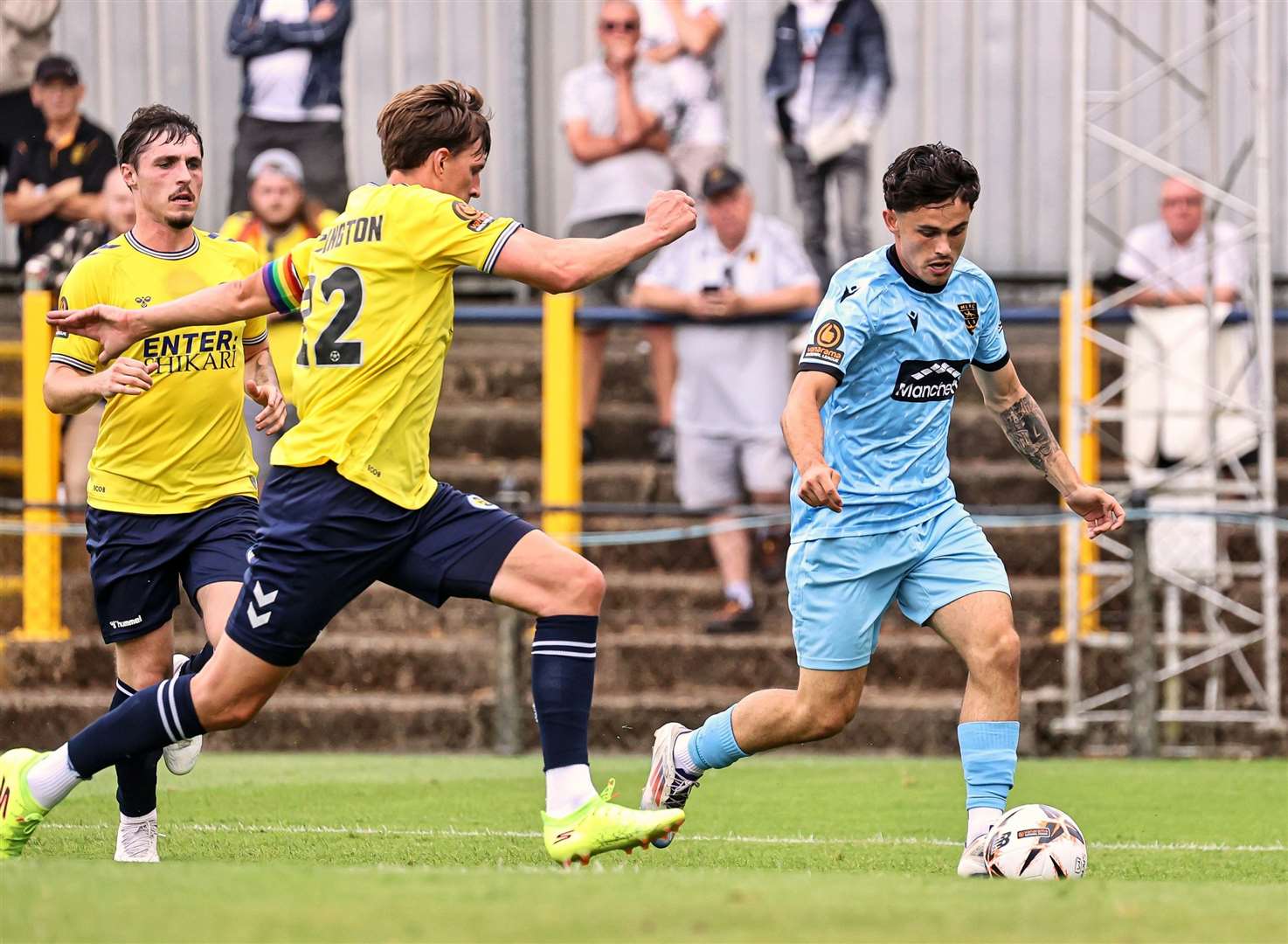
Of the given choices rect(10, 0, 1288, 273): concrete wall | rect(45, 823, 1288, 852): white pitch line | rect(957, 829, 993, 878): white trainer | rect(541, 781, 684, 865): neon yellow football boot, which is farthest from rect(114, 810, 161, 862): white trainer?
rect(10, 0, 1288, 273): concrete wall

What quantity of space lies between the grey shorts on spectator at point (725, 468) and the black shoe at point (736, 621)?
653 millimetres

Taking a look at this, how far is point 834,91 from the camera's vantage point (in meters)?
13.8

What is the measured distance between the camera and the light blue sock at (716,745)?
23.3 feet

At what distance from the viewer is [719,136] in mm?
14070

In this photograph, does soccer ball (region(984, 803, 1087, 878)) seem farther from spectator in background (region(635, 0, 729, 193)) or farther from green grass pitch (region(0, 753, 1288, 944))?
spectator in background (region(635, 0, 729, 193))

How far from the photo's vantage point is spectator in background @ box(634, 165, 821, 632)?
12773 mm

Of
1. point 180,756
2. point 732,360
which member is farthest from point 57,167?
point 180,756

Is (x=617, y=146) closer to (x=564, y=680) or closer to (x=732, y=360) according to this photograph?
(x=732, y=360)

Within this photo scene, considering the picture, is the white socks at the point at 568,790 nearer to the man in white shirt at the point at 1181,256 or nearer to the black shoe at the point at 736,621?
the black shoe at the point at 736,621

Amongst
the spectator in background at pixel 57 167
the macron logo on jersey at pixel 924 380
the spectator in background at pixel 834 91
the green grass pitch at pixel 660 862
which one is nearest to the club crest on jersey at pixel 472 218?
the macron logo on jersey at pixel 924 380

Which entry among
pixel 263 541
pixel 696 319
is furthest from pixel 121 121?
pixel 263 541

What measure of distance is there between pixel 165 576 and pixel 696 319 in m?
6.28

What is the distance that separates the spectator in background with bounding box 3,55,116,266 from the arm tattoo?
8.43m

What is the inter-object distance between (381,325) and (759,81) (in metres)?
11.9
